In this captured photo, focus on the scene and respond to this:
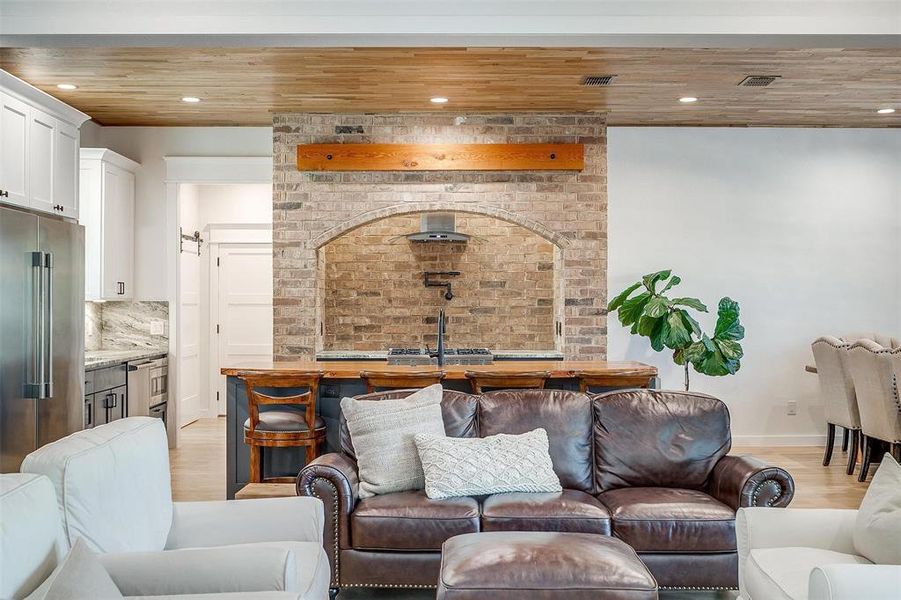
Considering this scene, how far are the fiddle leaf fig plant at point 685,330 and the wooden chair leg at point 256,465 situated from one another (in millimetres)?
3123

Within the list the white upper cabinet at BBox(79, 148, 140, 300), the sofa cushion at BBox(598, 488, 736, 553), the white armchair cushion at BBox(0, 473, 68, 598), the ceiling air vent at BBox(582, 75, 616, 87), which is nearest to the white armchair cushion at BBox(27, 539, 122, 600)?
the white armchair cushion at BBox(0, 473, 68, 598)

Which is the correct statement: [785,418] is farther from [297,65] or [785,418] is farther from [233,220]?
[233,220]

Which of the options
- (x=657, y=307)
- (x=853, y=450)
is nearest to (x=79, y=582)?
(x=657, y=307)

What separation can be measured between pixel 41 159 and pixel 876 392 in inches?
232

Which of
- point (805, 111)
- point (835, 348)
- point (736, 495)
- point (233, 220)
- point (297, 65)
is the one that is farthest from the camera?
point (233, 220)

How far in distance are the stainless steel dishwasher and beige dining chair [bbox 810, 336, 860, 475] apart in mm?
5513

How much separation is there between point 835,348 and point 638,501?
3.21m

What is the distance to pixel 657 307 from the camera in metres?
5.82

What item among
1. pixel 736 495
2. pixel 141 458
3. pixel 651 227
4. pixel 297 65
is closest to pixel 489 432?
pixel 736 495

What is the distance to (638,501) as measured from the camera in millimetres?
3221

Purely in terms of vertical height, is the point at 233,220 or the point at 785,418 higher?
the point at 233,220

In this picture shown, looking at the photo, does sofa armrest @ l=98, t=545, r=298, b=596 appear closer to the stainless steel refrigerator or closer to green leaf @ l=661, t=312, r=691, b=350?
the stainless steel refrigerator

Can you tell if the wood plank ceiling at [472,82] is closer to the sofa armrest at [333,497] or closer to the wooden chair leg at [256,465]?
the wooden chair leg at [256,465]

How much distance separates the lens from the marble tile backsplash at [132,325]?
679 centimetres
